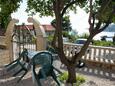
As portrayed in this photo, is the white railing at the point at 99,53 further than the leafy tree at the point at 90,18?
Yes

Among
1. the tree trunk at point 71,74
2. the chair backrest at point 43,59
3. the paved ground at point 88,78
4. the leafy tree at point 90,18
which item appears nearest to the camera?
the leafy tree at point 90,18

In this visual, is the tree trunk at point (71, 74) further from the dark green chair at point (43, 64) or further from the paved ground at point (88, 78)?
the dark green chair at point (43, 64)

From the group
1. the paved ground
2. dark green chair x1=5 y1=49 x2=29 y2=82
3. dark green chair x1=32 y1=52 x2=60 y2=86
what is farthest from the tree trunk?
dark green chair x1=5 y1=49 x2=29 y2=82

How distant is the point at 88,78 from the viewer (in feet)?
25.3

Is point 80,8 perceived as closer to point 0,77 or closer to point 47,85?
point 47,85

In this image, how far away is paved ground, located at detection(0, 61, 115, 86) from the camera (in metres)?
6.89

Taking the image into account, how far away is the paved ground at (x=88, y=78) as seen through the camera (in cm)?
689

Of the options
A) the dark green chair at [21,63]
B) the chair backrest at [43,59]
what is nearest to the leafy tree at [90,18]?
the chair backrest at [43,59]

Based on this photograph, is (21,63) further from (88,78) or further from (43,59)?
(88,78)

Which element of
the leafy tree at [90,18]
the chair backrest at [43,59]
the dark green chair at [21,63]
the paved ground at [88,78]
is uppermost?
the leafy tree at [90,18]

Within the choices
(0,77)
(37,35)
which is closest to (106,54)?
(37,35)

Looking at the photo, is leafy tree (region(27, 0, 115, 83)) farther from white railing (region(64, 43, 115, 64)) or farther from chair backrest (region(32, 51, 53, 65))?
white railing (region(64, 43, 115, 64))

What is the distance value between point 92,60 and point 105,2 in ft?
15.7

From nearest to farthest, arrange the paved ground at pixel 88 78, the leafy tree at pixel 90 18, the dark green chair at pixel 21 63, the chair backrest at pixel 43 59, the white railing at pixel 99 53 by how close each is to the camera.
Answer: the leafy tree at pixel 90 18 → the chair backrest at pixel 43 59 → the paved ground at pixel 88 78 → the dark green chair at pixel 21 63 → the white railing at pixel 99 53
